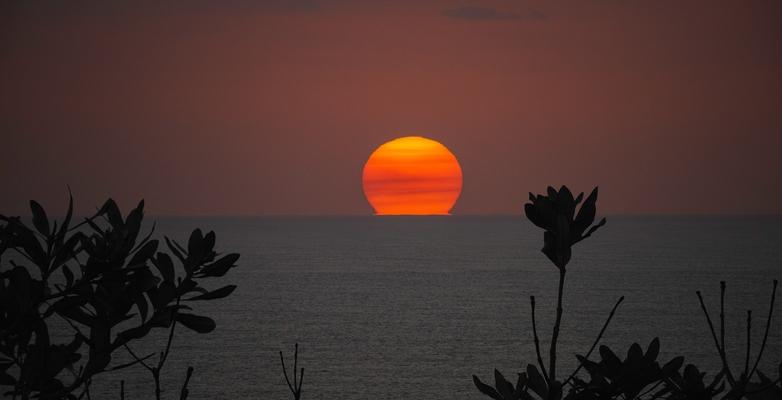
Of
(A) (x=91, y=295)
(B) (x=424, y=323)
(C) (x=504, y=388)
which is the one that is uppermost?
(B) (x=424, y=323)

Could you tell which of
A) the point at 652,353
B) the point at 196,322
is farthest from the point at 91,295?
the point at 652,353

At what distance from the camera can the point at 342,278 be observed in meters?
147

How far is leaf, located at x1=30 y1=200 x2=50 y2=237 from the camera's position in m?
4.42

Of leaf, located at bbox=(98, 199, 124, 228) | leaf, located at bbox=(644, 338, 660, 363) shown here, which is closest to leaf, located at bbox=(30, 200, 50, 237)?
A: leaf, located at bbox=(98, 199, 124, 228)

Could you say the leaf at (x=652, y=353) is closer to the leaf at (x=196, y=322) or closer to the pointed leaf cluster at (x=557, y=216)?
the pointed leaf cluster at (x=557, y=216)

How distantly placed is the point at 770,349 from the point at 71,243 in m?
83.1

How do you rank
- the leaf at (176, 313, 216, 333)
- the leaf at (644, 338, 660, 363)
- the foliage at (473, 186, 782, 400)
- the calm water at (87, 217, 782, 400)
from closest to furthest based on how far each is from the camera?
the foliage at (473, 186, 782, 400), the leaf at (644, 338, 660, 363), the leaf at (176, 313, 216, 333), the calm water at (87, 217, 782, 400)

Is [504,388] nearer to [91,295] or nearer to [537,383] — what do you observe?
[537,383]

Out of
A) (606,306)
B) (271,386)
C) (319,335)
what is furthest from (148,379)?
(606,306)

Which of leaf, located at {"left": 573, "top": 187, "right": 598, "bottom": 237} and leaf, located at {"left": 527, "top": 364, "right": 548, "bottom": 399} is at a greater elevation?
leaf, located at {"left": 573, "top": 187, "right": 598, "bottom": 237}

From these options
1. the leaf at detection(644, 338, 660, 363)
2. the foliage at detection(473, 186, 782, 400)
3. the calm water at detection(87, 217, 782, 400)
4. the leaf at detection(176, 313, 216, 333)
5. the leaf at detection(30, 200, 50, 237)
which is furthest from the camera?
the calm water at detection(87, 217, 782, 400)

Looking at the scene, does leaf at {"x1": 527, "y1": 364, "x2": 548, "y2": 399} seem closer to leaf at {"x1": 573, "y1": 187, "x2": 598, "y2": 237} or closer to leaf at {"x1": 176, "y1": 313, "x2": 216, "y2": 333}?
leaf at {"x1": 573, "y1": 187, "x2": 598, "y2": 237}

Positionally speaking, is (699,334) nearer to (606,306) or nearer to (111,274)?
(606,306)

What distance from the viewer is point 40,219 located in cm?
460
